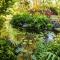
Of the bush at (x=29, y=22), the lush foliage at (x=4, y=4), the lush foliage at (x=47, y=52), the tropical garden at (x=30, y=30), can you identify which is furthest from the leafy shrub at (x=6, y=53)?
the bush at (x=29, y=22)

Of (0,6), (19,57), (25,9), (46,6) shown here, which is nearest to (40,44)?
(19,57)

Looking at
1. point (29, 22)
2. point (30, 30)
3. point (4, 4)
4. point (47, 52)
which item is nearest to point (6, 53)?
Answer: point (47, 52)

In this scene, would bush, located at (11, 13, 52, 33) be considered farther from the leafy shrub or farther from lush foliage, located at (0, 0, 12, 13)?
the leafy shrub

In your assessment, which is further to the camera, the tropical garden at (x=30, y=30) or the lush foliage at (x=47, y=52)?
the tropical garden at (x=30, y=30)

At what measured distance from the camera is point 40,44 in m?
6.34

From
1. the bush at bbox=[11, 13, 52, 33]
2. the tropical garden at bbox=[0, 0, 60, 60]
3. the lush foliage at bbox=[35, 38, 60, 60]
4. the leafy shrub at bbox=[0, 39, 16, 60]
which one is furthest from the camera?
the bush at bbox=[11, 13, 52, 33]

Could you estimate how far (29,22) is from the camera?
9.68 meters

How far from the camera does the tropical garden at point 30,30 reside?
5871mm

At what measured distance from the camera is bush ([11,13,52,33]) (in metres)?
9.57

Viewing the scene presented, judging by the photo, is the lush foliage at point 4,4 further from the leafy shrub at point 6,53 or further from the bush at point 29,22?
the bush at point 29,22

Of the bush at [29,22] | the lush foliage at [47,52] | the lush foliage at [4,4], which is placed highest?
the lush foliage at [4,4]

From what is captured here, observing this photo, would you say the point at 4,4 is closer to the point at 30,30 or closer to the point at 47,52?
the point at 47,52

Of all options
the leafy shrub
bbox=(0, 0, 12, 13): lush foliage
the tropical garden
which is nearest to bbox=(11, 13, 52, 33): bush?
the tropical garden

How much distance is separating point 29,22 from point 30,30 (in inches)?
18.6
